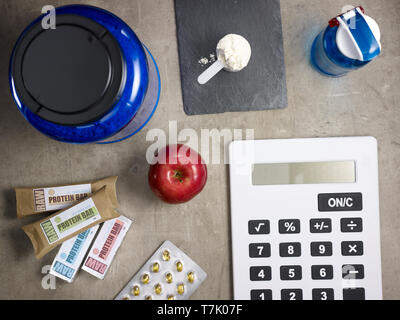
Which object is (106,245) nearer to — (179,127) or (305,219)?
(179,127)

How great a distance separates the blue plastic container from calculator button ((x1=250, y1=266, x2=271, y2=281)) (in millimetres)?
345

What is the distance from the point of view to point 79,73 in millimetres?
441

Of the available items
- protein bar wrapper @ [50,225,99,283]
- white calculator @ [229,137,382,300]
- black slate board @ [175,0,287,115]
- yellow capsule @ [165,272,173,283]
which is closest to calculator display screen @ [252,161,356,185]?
white calculator @ [229,137,382,300]

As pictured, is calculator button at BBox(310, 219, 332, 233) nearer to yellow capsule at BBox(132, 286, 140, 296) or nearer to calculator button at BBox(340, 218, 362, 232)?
calculator button at BBox(340, 218, 362, 232)

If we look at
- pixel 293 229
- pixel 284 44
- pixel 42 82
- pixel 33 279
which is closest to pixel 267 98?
pixel 284 44

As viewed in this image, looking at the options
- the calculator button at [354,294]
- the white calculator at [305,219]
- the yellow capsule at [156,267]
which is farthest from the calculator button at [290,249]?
the yellow capsule at [156,267]

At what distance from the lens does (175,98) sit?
0.58 meters

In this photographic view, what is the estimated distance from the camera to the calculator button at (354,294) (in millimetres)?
571

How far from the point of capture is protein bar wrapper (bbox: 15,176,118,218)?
572 mm

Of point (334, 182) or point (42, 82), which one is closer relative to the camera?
point (42, 82)

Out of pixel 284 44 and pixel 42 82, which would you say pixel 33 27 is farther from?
pixel 284 44

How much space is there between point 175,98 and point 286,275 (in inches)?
14.5

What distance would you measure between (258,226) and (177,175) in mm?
173

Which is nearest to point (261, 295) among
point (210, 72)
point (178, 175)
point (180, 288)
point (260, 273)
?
point (260, 273)
